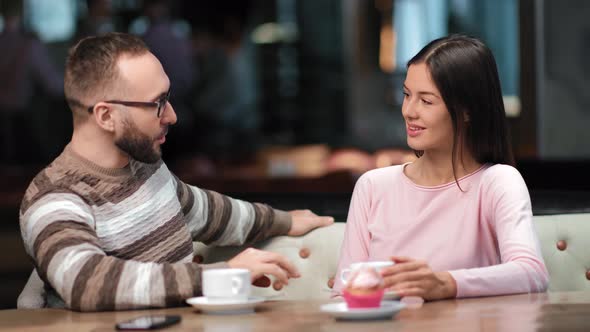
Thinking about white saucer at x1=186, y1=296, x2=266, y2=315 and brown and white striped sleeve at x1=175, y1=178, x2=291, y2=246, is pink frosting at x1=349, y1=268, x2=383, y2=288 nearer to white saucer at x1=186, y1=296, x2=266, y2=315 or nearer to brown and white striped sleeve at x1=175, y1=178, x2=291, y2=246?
white saucer at x1=186, y1=296, x2=266, y2=315

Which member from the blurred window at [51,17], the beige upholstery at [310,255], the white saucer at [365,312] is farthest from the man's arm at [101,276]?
the blurred window at [51,17]

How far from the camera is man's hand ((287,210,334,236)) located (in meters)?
3.25

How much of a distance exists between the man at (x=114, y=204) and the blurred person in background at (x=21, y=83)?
784 centimetres

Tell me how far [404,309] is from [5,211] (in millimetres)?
2552

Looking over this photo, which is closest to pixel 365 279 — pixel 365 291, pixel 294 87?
pixel 365 291

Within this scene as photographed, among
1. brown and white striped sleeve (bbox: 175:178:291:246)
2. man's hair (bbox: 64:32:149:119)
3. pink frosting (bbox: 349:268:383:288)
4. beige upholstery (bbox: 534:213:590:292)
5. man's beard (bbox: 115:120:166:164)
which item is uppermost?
man's hair (bbox: 64:32:149:119)

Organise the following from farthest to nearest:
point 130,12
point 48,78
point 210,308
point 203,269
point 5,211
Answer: point 130,12
point 48,78
point 5,211
point 203,269
point 210,308

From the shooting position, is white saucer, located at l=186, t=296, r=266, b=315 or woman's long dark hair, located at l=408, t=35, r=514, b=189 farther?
woman's long dark hair, located at l=408, t=35, r=514, b=189

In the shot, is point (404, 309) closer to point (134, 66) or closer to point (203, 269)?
point (203, 269)

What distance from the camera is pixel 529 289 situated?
2.57 metres

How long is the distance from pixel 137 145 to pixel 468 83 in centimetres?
80

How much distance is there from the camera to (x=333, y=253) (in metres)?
3.24

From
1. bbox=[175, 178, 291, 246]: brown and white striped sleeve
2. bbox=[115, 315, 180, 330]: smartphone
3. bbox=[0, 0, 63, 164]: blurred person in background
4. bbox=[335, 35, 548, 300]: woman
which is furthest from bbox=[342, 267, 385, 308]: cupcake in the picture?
bbox=[0, 0, 63, 164]: blurred person in background

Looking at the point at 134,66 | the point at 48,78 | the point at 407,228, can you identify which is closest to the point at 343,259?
the point at 407,228
